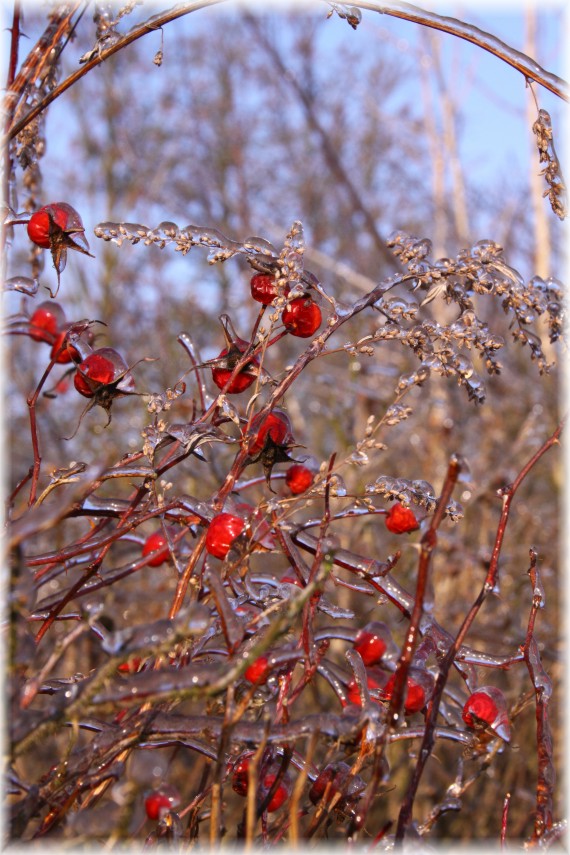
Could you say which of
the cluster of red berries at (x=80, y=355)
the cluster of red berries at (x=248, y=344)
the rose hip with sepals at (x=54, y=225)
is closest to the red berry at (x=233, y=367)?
the cluster of red berries at (x=248, y=344)

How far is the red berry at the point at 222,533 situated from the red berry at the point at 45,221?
401 millimetres

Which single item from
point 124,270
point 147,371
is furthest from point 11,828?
point 124,270

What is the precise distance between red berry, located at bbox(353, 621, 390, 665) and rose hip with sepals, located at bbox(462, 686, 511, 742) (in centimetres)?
11

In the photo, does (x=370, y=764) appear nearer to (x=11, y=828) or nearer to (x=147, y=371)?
(x=11, y=828)

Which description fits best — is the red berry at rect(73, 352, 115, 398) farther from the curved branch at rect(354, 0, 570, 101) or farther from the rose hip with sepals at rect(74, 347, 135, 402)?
the curved branch at rect(354, 0, 570, 101)

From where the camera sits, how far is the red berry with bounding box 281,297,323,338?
98 cm

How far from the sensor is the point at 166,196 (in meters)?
11.1

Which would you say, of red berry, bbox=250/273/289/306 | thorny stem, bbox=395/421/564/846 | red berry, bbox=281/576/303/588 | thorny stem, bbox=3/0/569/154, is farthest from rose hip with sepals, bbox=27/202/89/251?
thorny stem, bbox=395/421/564/846

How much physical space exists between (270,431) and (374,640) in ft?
0.86

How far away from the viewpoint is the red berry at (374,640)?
93cm

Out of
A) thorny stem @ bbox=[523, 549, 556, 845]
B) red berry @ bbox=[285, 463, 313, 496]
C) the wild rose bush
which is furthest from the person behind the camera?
red berry @ bbox=[285, 463, 313, 496]

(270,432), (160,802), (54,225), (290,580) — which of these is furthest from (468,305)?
(160,802)

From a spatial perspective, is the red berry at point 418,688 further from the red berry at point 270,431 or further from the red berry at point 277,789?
the red berry at point 270,431

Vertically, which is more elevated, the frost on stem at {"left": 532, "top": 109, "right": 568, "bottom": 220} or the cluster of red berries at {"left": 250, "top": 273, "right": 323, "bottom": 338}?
the frost on stem at {"left": 532, "top": 109, "right": 568, "bottom": 220}
